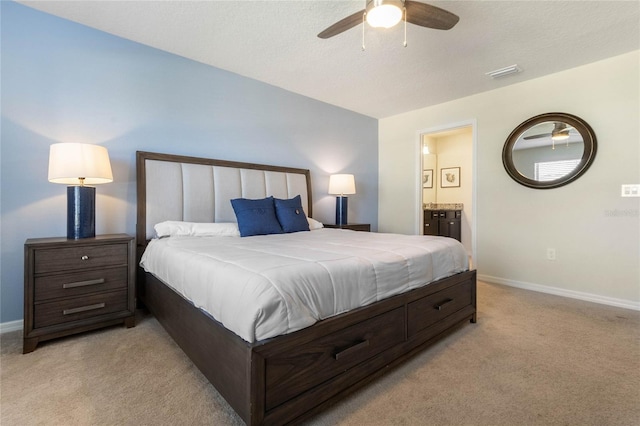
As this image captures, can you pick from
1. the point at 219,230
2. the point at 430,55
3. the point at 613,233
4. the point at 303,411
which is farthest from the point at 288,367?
the point at 613,233

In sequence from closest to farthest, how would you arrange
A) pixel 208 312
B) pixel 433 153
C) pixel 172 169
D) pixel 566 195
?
pixel 208 312 → pixel 172 169 → pixel 566 195 → pixel 433 153

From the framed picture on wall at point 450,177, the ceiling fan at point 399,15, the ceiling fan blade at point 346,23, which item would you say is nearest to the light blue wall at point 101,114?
the ceiling fan blade at point 346,23

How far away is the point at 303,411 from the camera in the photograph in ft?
3.95

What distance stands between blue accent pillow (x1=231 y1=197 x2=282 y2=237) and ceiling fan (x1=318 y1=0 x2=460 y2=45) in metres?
1.69

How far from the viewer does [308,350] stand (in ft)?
3.98

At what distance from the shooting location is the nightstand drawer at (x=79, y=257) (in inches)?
75.4

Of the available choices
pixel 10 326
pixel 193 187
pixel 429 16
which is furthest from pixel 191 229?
pixel 429 16

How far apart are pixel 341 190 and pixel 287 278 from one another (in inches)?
113

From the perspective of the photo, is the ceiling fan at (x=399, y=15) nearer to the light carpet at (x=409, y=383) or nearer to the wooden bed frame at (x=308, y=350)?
the wooden bed frame at (x=308, y=350)

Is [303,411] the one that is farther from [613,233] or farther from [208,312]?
[613,233]

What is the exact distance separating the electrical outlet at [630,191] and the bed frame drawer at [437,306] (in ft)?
6.57

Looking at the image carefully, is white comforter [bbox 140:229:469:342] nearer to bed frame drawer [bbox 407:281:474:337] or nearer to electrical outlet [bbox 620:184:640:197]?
bed frame drawer [bbox 407:281:474:337]

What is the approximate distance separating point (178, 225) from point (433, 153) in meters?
5.36

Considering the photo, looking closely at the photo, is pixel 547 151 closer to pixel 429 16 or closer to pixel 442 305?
pixel 429 16
